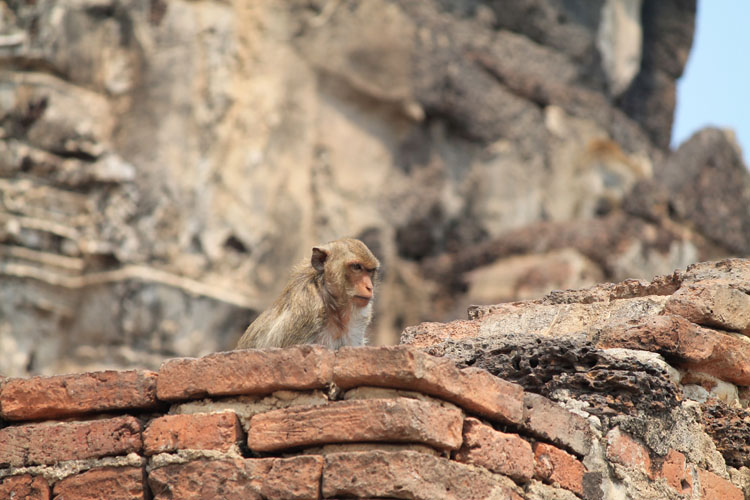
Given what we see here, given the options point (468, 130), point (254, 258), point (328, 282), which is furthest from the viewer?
point (468, 130)

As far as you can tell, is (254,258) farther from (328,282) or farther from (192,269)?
(328,282)

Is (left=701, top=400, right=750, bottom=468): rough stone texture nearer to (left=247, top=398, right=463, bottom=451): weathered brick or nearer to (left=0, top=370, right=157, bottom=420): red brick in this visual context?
(left=247, top=398, right=463, bottom=451): weathered brick

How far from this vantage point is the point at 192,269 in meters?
15.3

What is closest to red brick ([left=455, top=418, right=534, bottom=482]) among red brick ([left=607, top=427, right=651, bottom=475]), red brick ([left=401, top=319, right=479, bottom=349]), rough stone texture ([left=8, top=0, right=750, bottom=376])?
red brick ([left=607, top=427, right=651, bottom=475])

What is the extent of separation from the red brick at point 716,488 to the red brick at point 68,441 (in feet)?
6.72

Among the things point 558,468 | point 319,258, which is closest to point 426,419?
point 558,468

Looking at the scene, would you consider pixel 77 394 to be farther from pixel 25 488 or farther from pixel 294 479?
pixel 294 479

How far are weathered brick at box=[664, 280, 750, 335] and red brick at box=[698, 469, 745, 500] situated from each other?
0.55 m

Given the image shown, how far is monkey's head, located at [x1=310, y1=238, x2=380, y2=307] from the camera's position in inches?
233

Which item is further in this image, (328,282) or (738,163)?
(738,163)

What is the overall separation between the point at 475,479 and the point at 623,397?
943 millimetres

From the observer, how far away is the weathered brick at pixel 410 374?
3.76 meters

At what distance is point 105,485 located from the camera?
13.1 feet

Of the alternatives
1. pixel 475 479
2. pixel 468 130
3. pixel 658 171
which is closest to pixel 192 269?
pixel 468 130
